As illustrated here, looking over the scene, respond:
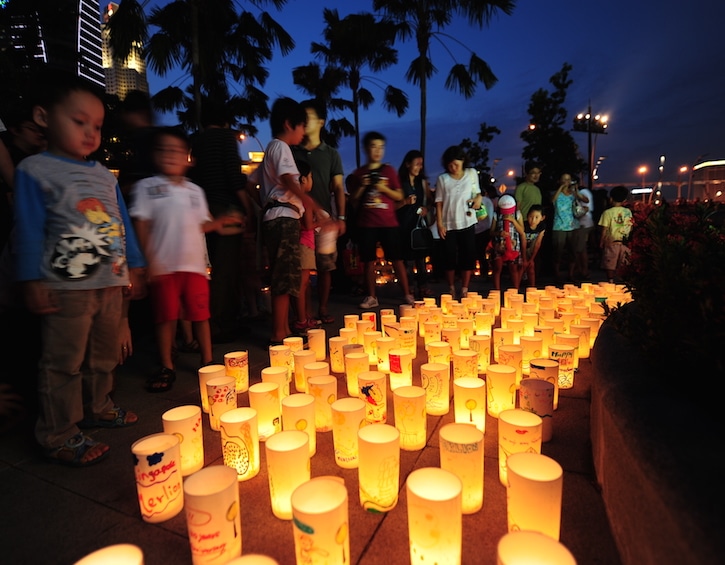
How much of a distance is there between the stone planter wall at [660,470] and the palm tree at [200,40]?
8169 mm

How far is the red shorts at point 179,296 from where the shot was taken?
9.00 feet

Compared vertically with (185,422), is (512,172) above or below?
above

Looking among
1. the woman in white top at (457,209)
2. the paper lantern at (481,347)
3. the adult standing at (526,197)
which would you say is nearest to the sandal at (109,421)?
the paper lantern at (481,347)

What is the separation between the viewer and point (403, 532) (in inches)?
51.6

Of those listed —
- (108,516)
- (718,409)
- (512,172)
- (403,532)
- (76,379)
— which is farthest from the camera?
(512,172)

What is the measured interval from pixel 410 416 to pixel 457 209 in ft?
13.2

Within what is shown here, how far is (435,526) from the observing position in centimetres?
106

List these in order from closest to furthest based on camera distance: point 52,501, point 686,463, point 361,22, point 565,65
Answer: point 686,463, point 52,501, point 361,22, point 565,65

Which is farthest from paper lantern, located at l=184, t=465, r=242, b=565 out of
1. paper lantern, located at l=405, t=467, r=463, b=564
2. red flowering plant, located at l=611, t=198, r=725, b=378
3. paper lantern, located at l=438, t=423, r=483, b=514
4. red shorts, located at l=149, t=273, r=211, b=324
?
red shorts, located at l=149, t=273, r=211, b=324

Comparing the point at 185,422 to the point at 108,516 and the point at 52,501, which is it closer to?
the point at 108,516

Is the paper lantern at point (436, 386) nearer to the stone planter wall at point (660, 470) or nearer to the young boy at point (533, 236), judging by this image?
the stone planter wall at point (660, 470)

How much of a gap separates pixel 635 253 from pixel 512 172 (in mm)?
29941

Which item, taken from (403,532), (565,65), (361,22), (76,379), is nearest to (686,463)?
(403,532)

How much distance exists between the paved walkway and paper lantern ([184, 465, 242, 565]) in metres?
0.13
